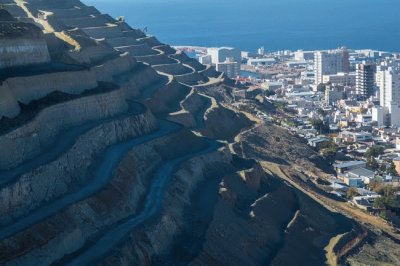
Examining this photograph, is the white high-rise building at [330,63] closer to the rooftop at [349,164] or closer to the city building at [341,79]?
the city building at [341,79]

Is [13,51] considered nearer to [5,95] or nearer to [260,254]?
[5,95]

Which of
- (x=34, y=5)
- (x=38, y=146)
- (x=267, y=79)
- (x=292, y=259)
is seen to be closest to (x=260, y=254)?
(x=292, y=259)

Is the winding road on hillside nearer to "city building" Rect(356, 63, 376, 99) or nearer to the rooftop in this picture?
the rooftop

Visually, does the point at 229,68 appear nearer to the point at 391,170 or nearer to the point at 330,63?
the point at 330,63

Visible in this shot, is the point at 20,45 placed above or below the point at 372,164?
above

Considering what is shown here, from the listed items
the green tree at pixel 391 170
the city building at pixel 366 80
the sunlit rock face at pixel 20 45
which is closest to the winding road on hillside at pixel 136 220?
the sunlit rock face at pixel 20 45

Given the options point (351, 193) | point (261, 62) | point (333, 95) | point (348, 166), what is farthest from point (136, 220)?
point (261, 62)

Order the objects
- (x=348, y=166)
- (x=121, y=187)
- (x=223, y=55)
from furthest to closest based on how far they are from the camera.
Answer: (x=223, y=55) → (x=348, y=166) → (x=121, y=187)

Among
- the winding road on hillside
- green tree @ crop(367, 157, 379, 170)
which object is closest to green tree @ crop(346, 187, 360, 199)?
green tree @ crop(367, 157, 379, 170)
